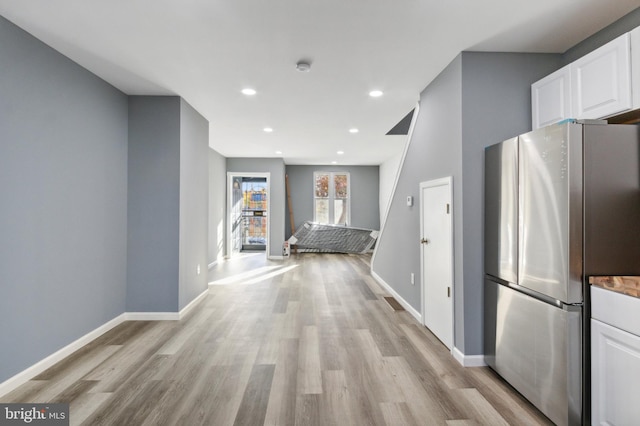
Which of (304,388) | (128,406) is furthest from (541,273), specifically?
(128,406)

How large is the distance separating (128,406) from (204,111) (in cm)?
344

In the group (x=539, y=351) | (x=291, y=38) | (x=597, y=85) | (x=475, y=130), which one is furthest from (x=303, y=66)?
(x=539, y=351)

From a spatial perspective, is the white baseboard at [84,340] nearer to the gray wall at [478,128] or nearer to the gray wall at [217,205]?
the gray wall at [217,205]

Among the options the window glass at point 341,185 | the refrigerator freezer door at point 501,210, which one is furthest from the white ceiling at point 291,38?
the window glass at point 341,185

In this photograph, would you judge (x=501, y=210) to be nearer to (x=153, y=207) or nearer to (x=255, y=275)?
(x=153, y=207)

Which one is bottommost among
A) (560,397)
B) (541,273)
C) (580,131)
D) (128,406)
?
(128,406)

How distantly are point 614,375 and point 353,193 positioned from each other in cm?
801

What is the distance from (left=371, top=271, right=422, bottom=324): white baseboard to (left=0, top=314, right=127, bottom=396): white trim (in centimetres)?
338

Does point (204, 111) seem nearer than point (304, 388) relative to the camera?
No

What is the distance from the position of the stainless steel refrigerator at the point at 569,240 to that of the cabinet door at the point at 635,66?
6.3 inches

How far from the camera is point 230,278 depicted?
5.73 metres

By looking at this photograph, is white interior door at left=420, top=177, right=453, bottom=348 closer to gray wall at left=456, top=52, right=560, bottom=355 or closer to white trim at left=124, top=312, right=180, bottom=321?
gray wall at left=456, top=52, right=560, bottom=355

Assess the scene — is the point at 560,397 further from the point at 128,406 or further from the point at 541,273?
the point at 128,406

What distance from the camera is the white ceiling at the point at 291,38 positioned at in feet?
6.73
